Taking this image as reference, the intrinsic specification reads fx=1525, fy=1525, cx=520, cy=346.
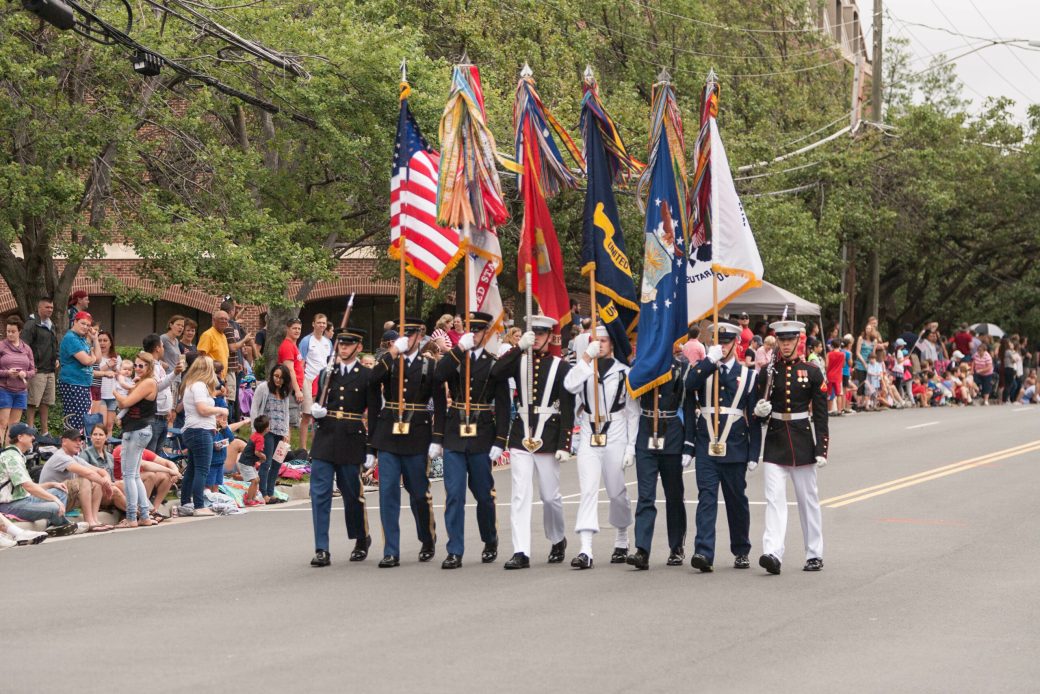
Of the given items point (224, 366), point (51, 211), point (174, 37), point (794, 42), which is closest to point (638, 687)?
point (224, 366)

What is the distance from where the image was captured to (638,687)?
8.16m

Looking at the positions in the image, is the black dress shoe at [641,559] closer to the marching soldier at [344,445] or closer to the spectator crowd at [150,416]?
the spectator crowd at [150,416]

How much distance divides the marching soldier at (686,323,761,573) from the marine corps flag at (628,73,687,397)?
679 mm

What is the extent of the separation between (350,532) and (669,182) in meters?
4.18

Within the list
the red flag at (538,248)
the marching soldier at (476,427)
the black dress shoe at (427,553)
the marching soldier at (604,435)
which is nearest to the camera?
the marching soldier at (604,435)

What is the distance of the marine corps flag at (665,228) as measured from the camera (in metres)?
13.4

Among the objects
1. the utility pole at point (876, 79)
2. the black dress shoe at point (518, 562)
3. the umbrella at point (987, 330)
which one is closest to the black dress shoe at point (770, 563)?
the black dress shoe at point (518, 562)

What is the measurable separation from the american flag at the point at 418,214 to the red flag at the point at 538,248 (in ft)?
2.73

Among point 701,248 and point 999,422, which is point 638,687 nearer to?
point 701,248

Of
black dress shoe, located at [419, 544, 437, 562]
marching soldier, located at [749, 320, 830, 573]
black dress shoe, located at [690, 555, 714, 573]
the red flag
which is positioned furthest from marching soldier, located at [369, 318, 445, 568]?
marching soldier, located at [749, 320, 830, 573]

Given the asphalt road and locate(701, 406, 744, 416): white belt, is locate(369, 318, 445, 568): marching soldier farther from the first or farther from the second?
locate(701, 406, 744, 416): white belt

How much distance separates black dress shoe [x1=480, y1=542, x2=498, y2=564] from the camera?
12898 millimetres

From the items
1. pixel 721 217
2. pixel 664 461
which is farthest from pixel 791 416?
pixel 721 217

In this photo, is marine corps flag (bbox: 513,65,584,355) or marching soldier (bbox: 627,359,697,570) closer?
marching soldier (bbox: 627,359,697,570)
